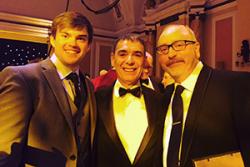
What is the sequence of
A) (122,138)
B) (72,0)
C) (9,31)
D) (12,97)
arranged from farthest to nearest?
(72,0), (9,31), (122,138), (12,97)

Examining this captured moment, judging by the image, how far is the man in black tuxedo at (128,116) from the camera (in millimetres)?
2203

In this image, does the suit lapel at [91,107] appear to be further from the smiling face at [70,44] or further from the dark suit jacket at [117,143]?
the smiling face at [70,44]

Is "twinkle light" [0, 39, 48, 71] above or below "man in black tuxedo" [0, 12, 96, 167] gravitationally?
above

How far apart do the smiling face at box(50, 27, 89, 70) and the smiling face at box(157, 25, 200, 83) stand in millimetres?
→ 543

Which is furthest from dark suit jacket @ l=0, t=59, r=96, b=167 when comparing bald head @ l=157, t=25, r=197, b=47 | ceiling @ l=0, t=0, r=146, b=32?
ceiling @ l=0, t=0, r=146, b=32

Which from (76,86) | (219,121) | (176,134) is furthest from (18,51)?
(219,121)

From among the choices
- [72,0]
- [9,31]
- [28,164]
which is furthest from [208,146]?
[72,0]

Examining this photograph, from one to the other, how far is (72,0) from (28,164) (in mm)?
10562

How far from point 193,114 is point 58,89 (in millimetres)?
842

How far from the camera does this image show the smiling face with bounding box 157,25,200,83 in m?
2.10

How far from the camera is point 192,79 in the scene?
6.84ft

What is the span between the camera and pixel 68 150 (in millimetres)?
1892

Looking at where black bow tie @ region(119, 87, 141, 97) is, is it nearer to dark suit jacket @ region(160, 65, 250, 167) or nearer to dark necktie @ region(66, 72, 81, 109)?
dark necktie @ region(66, 72, 81, 109)

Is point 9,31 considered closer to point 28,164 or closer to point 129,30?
point 129,30
